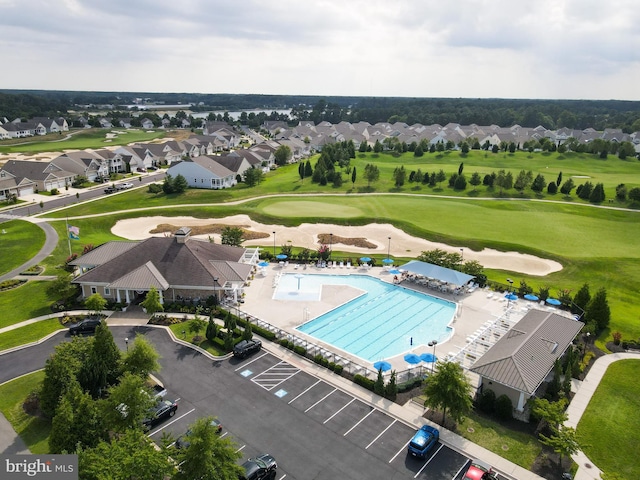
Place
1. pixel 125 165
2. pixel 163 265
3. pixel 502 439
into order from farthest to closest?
1. pixel 125 165
2. pixel 163 265
3. pixel 502 439

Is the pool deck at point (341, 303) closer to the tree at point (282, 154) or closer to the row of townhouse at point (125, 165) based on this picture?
the row of townhouse at point (125, 165)

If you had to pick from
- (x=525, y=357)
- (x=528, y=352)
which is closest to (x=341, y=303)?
(x=528, y=352)

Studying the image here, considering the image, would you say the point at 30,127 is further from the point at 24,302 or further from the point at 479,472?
the point at 479,472

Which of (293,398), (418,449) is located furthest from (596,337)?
(293,398)

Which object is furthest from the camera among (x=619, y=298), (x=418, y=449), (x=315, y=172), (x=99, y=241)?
(x=315, y=172)

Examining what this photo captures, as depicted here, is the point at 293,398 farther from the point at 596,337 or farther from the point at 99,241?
the point at 99,241

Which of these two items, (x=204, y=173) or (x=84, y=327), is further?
(x=204, y=173)

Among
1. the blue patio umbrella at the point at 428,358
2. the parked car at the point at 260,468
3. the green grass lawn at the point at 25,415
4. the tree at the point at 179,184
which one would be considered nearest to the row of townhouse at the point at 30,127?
the tree at the point at 179,184
